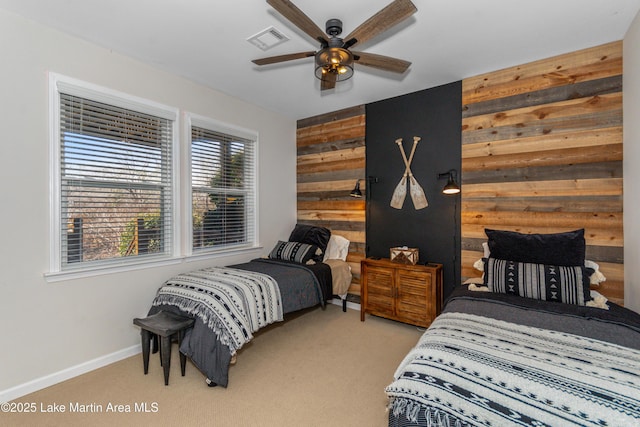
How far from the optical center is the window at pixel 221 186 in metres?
3.30

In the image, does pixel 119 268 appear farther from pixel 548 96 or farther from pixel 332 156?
pixel 548 96

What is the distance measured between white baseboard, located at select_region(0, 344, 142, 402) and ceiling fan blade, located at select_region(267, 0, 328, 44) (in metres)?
2.94

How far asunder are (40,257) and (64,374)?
92 centimetres

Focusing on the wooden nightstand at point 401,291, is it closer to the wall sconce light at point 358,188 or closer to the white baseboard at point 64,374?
the wall sconce light at point 358,188

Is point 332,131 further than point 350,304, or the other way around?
point 332,131

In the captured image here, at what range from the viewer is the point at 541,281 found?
2180 mm

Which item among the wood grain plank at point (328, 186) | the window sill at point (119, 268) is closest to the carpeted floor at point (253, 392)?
the window sill at point (119, 268)

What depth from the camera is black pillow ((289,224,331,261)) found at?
3893 mm

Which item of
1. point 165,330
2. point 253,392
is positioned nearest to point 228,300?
point 165,330

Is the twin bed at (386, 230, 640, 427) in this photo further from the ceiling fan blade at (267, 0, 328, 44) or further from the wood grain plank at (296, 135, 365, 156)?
the wood grain plank at (296, 135, 365, 156)

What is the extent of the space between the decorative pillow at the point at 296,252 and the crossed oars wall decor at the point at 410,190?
3.71 feet

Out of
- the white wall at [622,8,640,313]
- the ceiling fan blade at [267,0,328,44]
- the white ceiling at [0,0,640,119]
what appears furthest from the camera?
the white wall at [622,8,640,313]

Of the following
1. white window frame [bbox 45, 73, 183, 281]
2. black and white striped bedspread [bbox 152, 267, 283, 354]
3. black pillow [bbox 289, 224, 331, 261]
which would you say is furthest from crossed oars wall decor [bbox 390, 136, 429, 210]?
white window frame [bbox 45, 73, 183, 281]

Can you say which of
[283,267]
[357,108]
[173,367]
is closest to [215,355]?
[173,367]
